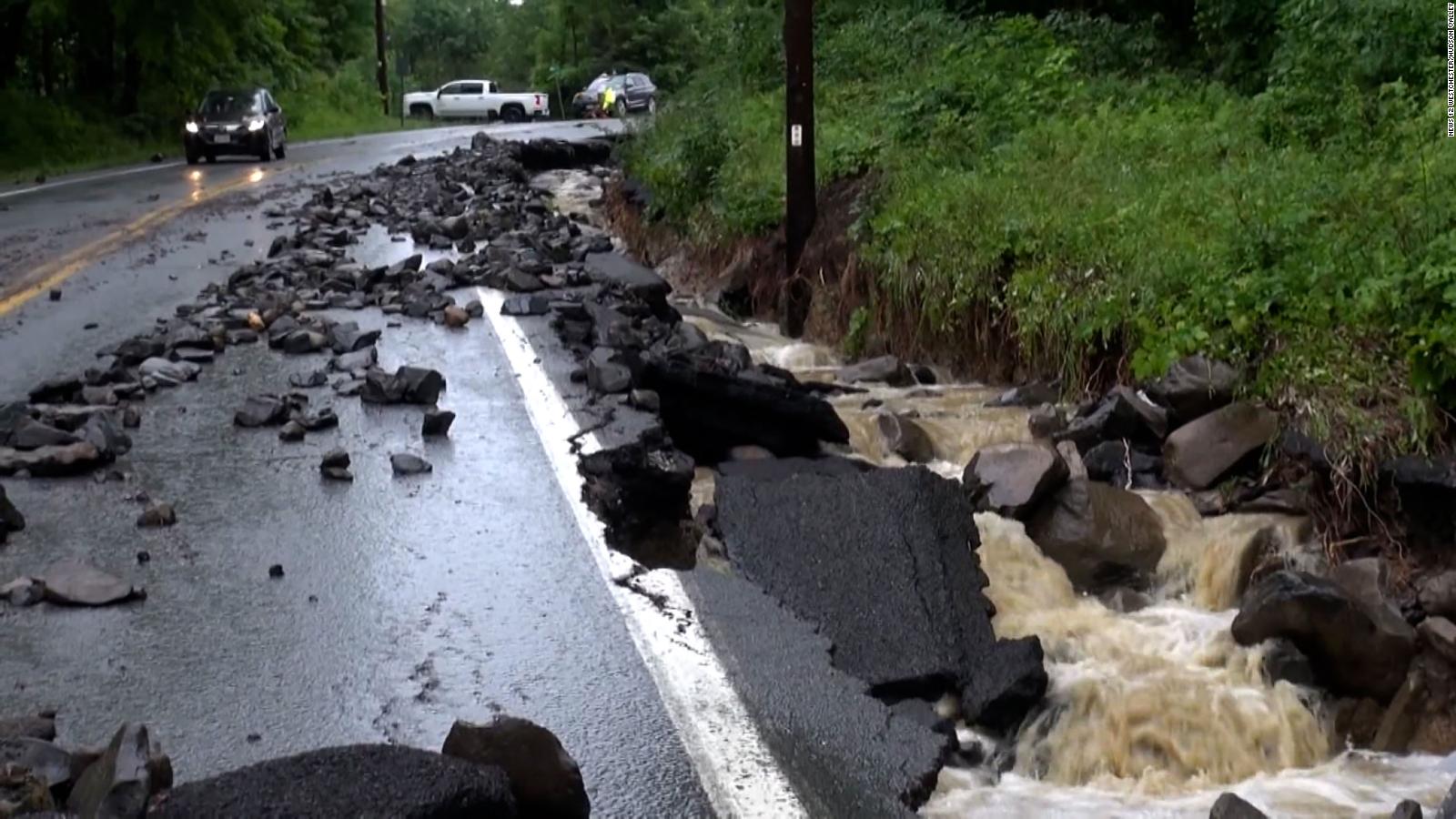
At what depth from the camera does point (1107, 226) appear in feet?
35.1

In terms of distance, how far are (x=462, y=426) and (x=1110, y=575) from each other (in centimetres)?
341

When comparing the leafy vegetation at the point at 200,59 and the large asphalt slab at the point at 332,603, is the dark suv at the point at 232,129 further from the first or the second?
the large asphalt slab at the point at 332,603

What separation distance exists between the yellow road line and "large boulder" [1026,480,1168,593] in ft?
27.3

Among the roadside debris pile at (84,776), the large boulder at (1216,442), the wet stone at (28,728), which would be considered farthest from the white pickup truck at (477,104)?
the roadside debris pile at (84,776)

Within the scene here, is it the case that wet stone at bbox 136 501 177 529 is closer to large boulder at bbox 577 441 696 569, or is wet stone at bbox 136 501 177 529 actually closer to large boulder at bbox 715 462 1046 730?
large boulder at bbox 577 441 696 569

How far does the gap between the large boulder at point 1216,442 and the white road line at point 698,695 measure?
120 inches

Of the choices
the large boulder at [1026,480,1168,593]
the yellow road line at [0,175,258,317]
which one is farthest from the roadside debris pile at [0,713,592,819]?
the yellow road line at [0,175,258,317]

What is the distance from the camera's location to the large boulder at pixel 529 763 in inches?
156

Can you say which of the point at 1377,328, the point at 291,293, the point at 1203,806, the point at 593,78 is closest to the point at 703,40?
the point at 291,293

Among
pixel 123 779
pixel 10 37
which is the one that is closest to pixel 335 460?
pixel 123 779

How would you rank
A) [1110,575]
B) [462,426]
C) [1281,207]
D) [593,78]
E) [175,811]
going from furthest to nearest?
[593,78] < [1281,207] < [462,426] < [1110,575] < [175,811]

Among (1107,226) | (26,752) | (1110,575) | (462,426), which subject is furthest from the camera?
(1107,226)

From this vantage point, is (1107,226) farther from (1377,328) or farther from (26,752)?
(26,752)

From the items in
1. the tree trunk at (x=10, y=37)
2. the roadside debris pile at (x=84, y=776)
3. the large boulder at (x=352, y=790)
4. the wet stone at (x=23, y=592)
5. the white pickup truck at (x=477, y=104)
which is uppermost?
the tree trunk at (x=10, y=37)
